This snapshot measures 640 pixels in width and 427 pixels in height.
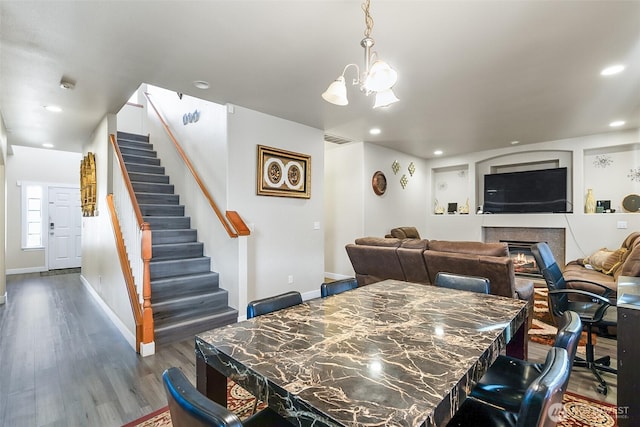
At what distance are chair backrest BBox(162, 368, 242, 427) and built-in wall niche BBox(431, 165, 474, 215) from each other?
723 centimetres

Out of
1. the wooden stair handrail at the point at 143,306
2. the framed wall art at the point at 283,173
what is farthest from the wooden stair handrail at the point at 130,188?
the framed wall art at the point at 283,173

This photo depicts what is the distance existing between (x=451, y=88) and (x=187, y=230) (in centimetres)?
384

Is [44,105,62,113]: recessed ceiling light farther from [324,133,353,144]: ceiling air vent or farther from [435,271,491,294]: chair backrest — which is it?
[435,271,491,294]: chair backrest

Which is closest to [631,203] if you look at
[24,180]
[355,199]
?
[355,199]

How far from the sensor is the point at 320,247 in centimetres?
493

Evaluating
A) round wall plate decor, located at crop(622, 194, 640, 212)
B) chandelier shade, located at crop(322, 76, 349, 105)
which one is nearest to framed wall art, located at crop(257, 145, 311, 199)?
chandelier shade, located at crop(322, 76, 349, 105)

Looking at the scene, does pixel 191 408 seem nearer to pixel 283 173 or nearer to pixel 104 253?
pixel 283 173

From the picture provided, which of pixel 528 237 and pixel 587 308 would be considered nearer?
pixel 587 308

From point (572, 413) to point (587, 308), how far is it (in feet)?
3.29

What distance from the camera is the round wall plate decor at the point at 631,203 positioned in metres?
5.14

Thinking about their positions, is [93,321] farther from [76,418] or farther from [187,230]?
[76,418]

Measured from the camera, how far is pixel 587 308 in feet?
8.38

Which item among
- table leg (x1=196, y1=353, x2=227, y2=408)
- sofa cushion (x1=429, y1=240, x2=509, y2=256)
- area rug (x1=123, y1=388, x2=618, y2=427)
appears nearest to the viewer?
table leg (x1=196, y1=353, x2=227, y2=408)

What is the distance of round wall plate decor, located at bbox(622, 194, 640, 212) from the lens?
5.14 metres
